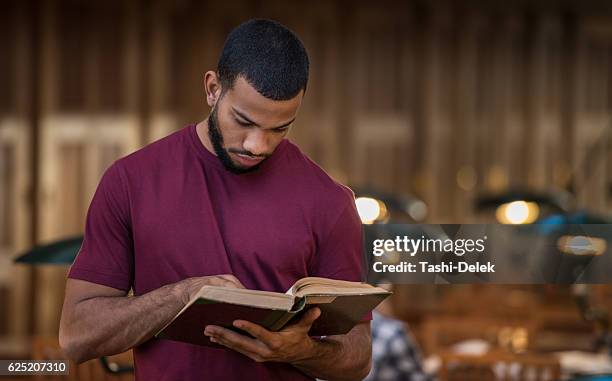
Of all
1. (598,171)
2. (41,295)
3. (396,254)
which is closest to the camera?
(396,254)

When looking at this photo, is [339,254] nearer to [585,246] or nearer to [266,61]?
[266,61]

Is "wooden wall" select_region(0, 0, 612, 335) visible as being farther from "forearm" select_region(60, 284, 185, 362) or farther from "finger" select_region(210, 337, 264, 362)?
"finger" select_region(210, 337, 264, 362)

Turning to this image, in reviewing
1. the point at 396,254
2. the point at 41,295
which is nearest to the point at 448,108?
the point at 41,295

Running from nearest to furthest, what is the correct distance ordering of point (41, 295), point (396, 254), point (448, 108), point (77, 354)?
point (77, 354), point (396, 254), point (41, 295), point (448, 108)

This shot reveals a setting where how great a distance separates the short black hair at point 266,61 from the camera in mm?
1850

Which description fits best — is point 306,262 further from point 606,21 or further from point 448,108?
point 606,21

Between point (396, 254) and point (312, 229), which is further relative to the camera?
point (396, 254)

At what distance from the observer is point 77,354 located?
192cm

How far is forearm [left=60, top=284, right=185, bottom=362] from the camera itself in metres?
1.83

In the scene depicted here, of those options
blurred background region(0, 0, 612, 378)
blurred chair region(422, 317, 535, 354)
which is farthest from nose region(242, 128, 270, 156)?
blurred background region(0, 0, 612, 378)

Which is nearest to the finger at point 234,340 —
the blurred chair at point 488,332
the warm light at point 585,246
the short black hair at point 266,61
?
the short black hair at point 266,61

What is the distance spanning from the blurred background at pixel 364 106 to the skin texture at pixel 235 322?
491cm

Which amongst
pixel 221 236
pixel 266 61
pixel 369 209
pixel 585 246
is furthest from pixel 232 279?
pixel 369 209

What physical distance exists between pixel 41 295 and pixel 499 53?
15.1 ft
